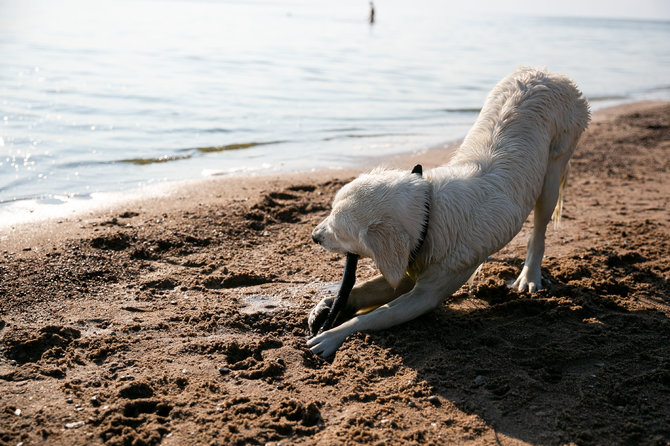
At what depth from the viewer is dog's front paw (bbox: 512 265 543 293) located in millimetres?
5788

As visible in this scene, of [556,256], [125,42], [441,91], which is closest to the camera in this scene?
[556,256]

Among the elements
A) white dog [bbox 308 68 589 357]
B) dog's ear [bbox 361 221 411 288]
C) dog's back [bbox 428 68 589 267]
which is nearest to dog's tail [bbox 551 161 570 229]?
dog's back [bbox 428 68 589 267]

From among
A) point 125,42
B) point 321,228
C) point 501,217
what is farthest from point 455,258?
point 125,42

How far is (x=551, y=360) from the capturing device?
4.52 metres

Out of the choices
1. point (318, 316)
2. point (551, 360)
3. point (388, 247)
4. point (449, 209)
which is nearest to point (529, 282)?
point (551, 360)

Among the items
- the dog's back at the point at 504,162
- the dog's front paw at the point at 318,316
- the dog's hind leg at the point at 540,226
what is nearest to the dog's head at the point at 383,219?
the dog's back at the point at 504,162

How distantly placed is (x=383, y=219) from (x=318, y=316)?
99 centimetres

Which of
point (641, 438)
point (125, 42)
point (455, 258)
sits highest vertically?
point (125, 42)

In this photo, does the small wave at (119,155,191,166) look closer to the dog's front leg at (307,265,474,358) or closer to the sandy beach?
the sandy beach

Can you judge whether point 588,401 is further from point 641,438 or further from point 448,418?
point 448,418

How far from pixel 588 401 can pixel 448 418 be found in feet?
3.01

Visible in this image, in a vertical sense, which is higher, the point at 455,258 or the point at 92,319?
the point at 455,258

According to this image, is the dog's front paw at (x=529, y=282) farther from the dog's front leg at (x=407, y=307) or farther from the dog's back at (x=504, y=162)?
the dog's front leg at (x=407, y=307)

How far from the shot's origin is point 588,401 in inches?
157
